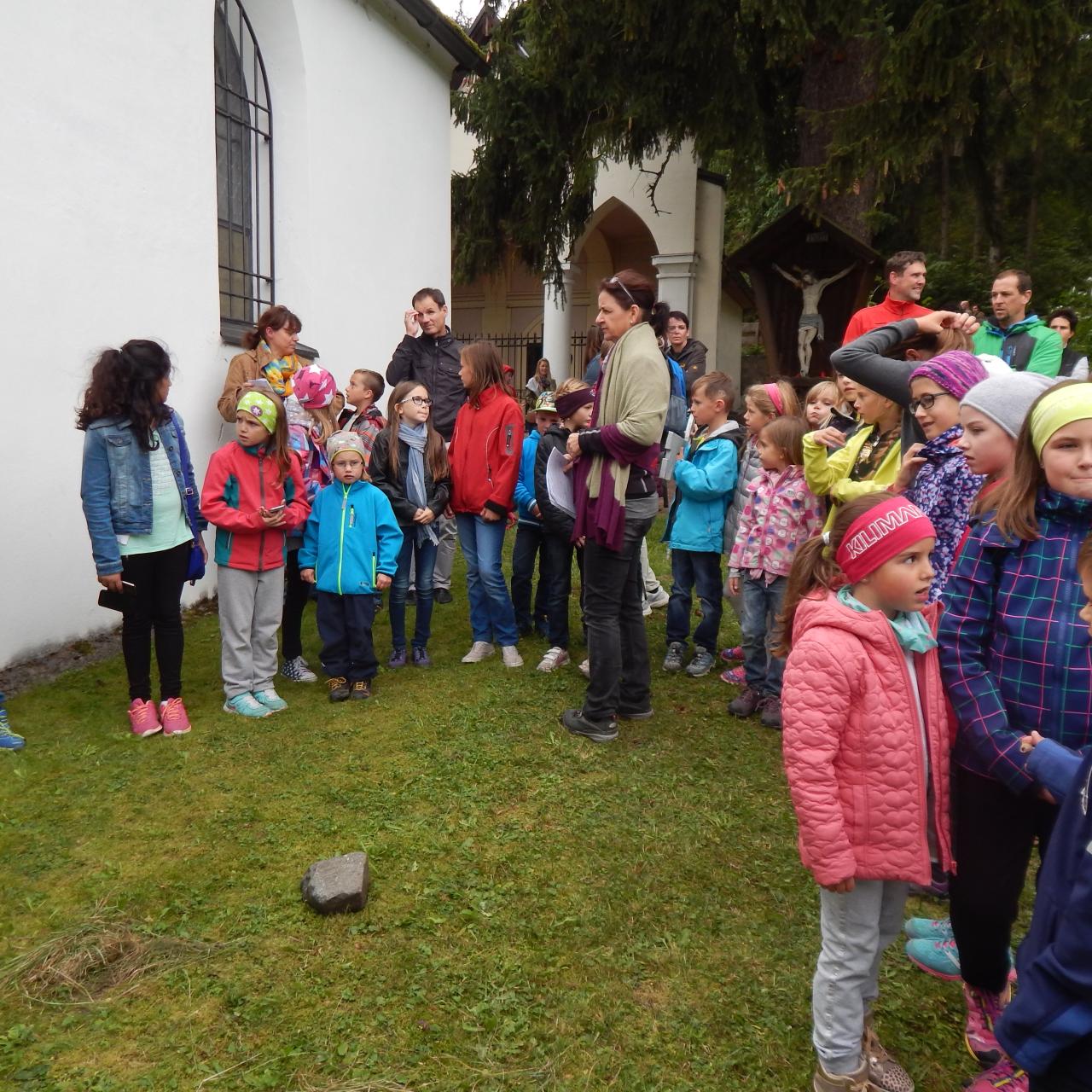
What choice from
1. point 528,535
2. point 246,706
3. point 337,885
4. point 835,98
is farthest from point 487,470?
point 835,98

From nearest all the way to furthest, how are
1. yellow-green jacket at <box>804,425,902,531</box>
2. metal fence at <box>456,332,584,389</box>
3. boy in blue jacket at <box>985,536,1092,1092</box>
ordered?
boy in blue jacket at <box>985,536,1092,1092</box>
yellow-green jacket at <box>804,425,902,531</box>
metal fence at <box>456,332,584,389</box>

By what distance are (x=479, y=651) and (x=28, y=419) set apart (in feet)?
9.95

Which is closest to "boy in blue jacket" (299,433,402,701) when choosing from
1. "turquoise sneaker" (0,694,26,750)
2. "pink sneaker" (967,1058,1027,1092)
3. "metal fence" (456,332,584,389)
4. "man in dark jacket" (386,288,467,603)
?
"man in dark jacket" (386,288,467,603)

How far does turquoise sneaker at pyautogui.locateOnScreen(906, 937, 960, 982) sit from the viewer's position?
9.07ft

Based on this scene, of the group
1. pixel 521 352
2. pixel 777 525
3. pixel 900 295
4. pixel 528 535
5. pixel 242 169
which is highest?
pixel 242 169

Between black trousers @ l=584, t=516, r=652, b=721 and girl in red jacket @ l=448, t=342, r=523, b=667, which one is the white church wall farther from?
black trousers @ l=584, t=516, r=652, b=721

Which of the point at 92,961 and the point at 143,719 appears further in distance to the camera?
the point at 143,719

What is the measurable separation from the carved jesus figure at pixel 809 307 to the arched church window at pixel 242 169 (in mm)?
5727

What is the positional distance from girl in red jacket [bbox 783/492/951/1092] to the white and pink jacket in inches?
91.8

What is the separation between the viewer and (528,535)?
19.8 feet

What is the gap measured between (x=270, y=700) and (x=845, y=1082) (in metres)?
3.62

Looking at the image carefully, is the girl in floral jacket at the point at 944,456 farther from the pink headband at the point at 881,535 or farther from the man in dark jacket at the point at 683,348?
the man in dark jacket at the point at 683,348

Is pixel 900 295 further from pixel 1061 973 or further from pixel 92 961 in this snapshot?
pixel 92 961

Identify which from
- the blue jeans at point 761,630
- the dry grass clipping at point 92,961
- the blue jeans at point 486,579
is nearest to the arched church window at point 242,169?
the blue jeans at point 486,579
